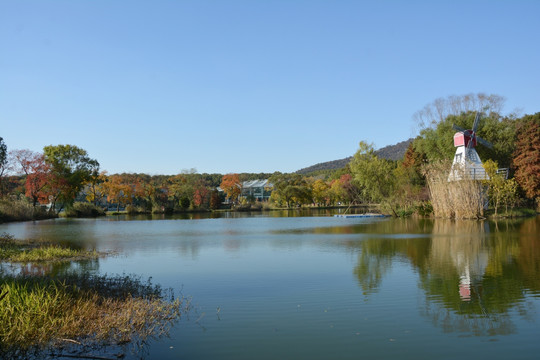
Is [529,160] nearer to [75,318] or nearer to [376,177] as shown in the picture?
[376,177]

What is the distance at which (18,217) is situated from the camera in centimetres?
4216

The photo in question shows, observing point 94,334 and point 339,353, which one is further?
point 94,334

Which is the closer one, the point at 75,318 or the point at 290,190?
the point at 75,318

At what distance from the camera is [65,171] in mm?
53938

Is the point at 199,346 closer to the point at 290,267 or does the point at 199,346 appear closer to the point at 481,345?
the point at 481,345

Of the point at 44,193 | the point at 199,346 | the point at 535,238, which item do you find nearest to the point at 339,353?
the point at 199,346

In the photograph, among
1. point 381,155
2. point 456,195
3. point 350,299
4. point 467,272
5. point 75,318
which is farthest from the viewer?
point 381,155

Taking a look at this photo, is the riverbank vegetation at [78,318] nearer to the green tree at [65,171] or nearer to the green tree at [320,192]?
the green tree at [65,171]

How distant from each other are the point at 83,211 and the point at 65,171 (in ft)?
18.7

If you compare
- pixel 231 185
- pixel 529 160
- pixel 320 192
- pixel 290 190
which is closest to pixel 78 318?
pixel 529 160

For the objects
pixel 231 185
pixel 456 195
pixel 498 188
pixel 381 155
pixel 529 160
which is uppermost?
pixel 381 155

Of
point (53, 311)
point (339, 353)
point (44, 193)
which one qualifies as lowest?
point (339, 353)

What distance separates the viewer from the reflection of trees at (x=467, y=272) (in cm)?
864

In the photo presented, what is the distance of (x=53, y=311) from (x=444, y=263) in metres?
11.8
